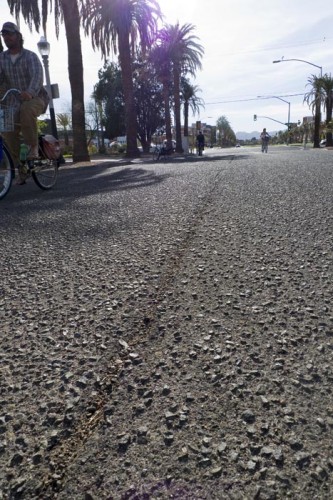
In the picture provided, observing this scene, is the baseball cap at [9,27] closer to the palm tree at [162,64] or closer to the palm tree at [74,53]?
the palm tree at [74,53]

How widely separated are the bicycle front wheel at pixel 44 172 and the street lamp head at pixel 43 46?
37.1ft

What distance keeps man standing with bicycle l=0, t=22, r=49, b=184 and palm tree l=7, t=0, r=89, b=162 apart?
30.3 feet

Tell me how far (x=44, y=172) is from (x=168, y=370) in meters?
4.95

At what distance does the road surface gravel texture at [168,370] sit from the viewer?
67cm

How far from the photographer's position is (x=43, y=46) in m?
14.7

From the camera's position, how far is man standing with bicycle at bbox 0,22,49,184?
459 cm

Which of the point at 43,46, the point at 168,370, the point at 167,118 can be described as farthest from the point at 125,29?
the point at 168,370

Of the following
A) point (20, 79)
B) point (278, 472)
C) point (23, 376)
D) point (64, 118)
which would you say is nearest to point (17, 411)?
point (23, 376)

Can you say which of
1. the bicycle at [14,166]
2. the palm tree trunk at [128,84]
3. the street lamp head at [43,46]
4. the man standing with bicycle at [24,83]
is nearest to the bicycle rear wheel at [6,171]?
the bicycle at [14,166]

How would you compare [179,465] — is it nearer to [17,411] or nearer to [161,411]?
[161,411]

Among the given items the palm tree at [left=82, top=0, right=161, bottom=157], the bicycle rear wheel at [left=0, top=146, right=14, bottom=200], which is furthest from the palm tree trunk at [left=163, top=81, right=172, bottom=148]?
the bicycle rear wheel at [left=0, top=146, right=14, bottom=200]

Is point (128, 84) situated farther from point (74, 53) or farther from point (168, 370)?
point (168, 370)

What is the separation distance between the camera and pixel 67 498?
0.63 metres

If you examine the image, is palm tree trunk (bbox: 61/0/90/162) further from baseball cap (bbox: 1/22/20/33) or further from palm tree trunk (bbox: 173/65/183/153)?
palm tree trunk (bbox: 173/65/183/153)
